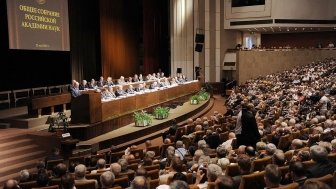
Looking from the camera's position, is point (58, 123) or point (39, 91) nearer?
point (58, 123)

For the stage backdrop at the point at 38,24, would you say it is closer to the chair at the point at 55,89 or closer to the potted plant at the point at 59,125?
the chair at the point at 55,89

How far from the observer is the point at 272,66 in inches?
859

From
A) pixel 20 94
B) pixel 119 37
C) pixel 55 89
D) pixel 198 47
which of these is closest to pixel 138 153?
pixel 20 94

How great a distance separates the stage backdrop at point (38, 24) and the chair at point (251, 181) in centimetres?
928

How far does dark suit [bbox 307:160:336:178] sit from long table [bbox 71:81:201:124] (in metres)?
6.37

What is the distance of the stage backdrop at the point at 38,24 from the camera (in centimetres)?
1076

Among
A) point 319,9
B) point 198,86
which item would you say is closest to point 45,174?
point 198,86

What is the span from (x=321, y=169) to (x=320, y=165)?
2.6 inches

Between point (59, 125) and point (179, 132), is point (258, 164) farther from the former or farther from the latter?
point (59, 125)

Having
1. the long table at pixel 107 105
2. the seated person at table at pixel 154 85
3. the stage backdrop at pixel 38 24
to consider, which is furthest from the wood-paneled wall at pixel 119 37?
the long table at pixel 107 105

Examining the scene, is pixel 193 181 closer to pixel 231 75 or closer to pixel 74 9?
pixel 74 9

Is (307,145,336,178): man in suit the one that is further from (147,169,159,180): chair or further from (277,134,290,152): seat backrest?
(277,134,290,152): seat backrest

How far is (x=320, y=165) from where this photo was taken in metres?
3.75

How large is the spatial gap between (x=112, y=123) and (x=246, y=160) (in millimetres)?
6397
